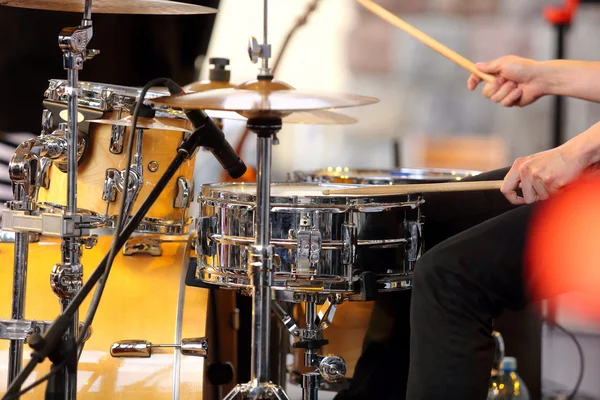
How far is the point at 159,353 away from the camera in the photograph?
186 centimetres

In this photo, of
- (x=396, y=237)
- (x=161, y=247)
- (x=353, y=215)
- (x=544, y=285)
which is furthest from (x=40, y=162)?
(x=544, y=285)

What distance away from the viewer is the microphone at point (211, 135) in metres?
1.61

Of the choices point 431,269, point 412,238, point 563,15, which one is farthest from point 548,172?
point 563,15

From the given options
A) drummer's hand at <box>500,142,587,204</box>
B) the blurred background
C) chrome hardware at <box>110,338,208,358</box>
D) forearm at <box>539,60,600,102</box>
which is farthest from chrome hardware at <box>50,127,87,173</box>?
the blurred background

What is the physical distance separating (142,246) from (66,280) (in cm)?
45

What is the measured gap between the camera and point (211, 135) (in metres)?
1.63

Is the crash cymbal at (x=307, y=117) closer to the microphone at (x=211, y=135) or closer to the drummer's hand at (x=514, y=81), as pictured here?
the microphone at (x=211, y=135)

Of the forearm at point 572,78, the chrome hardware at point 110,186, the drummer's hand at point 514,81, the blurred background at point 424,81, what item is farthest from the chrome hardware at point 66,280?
the blurred background at point 424,81

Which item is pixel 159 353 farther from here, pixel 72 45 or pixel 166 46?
pixel 166 46

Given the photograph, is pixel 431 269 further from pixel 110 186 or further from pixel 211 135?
pixel 110 186

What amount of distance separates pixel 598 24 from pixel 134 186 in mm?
3518

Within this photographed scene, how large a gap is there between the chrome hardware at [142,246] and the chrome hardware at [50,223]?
1.35ft

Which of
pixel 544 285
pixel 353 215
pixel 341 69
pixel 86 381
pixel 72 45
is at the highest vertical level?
pixel 341 69

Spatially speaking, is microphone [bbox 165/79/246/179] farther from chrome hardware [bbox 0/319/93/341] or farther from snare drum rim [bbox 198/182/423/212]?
chrome hardware [bbox 0/319/93/341]
